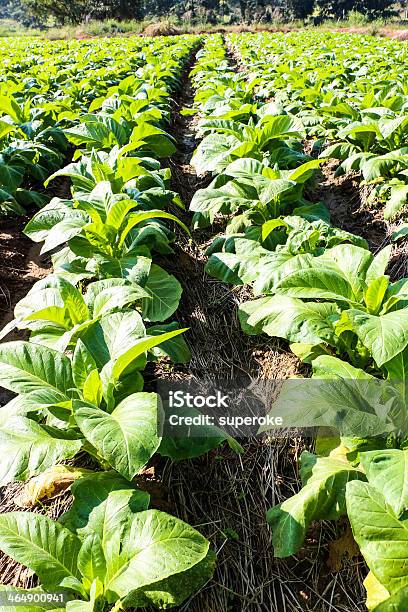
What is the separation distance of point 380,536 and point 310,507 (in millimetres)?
299

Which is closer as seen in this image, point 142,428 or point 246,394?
point 142,428

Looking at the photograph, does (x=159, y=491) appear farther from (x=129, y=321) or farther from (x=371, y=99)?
(x=371, y=99)

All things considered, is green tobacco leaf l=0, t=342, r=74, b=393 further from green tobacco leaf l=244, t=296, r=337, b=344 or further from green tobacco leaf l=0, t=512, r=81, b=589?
green tobacco leaf l=244, t=296, r=337, b=344

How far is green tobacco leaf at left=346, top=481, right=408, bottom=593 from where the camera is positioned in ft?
4.38

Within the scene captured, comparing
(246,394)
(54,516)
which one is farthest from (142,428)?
(246,394)

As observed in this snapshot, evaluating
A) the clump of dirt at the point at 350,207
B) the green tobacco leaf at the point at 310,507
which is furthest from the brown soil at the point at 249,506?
the clump of dirt at the point at 350,207

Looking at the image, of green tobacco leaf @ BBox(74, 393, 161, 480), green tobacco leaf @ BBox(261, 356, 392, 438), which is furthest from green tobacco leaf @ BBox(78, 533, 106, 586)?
green tobacco leaf @ BBox(261, 356, 392, 438)

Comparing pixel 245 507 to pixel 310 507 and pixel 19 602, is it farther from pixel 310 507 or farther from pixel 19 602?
pixel 19 602

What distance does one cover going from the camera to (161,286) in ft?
8.80

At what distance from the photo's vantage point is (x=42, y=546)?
1476 millimetres

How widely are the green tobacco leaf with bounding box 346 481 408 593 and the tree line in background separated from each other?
4633 centimetres

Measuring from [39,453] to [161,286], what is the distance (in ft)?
4.18

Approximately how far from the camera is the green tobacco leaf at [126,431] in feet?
4.63

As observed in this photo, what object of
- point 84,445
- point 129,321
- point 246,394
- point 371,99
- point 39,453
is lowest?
point 246,394
